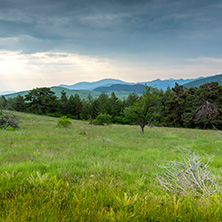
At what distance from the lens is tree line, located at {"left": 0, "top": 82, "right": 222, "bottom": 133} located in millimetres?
16703

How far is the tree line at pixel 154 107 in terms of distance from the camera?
658 inches

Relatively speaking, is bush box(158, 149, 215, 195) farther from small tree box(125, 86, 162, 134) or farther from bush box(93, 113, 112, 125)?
bush box(93, 113, 112, 125)

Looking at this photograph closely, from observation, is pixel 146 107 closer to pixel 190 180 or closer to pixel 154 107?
pixel 154 107

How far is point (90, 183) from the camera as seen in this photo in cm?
325

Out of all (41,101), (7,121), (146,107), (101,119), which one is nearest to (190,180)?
(146,107)

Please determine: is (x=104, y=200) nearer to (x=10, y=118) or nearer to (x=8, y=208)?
(x=8, y=208)

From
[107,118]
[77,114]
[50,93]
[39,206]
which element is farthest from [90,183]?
[77,114]

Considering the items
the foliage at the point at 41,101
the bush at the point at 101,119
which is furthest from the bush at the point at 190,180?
the foliage at the point at 41,101

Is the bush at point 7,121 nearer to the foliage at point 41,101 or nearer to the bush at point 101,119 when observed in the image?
the bush at point 101,119

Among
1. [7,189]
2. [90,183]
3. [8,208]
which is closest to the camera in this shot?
[8,208]

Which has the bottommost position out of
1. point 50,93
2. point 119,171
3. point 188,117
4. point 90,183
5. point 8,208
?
point 188,117

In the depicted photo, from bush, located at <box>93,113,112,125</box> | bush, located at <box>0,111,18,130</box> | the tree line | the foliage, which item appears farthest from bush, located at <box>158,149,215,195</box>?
the foliage

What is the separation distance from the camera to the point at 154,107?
16.6 meters

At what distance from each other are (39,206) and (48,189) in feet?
1.65
